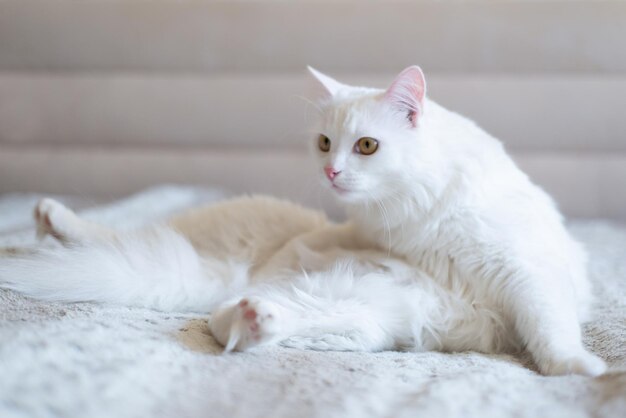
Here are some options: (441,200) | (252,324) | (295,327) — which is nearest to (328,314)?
(295,327)

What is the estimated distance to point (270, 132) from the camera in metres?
2.28

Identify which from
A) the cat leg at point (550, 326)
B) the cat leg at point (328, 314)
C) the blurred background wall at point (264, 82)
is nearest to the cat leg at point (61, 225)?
the cat leg at point (328, 314)

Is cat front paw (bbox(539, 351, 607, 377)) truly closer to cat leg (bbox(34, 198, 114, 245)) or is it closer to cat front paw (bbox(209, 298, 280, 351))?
cat front paw (bbox(209, 298, 280, 351))

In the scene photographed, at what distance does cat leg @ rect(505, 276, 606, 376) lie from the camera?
0.91m

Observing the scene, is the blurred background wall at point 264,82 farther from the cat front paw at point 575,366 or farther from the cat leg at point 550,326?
the cat front paw at point 575,366

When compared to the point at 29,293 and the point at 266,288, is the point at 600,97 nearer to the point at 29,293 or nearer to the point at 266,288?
the point at 266,288

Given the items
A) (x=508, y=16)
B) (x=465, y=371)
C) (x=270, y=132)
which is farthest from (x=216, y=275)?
(x=508, y=16)

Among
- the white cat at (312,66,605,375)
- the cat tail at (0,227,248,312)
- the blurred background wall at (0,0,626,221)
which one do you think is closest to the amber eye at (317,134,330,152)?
the white cat at (312,66,605,375)

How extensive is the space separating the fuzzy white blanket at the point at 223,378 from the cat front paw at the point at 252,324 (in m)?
0.02

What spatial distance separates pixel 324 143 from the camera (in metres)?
1.21

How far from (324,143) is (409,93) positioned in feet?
0.61

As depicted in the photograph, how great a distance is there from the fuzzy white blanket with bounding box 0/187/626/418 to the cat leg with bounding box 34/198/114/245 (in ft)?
0.81

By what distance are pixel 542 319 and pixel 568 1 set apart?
1451 millimetres

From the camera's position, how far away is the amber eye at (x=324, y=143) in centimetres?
120
